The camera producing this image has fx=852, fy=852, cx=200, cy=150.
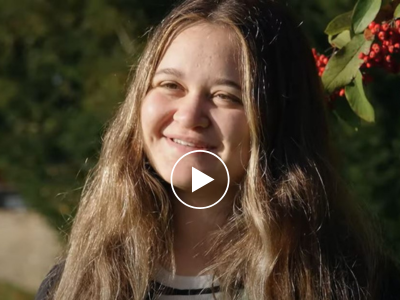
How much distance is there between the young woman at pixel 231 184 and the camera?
1712 millimetres

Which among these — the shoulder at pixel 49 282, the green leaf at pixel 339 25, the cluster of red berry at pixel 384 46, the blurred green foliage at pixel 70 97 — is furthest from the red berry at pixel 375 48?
the blurred green foliage at pixel 70 97

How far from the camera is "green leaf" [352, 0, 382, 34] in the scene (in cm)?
167

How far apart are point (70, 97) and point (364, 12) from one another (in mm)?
3470

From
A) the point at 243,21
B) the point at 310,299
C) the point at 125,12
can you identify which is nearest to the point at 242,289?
the point at 310,299

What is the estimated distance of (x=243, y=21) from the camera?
1.78 metres

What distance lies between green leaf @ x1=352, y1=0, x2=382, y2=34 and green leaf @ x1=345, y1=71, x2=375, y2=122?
0.12 m

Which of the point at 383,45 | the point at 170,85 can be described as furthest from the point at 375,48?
the point at 170,85

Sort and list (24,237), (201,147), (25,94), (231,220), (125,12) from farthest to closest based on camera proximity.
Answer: (24,237) → (25,94) → (125,12) → (231,220) → (201,147)

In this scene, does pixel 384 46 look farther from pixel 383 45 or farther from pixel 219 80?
pixel 219 80

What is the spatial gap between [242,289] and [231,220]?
0.48ft

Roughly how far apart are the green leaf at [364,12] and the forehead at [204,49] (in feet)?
0.80

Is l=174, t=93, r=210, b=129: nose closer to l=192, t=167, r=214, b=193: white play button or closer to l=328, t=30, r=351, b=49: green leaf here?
l=192, t=167, r=214, b=193: white play button

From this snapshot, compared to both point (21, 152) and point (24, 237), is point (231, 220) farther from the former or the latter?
point (24, 237)

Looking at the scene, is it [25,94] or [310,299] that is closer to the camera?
[310,299]
